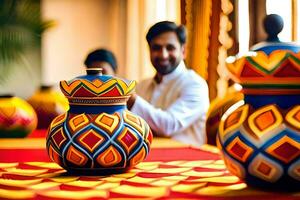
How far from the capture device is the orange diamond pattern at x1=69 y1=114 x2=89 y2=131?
0.85m

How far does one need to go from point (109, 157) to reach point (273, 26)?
1.02 feet

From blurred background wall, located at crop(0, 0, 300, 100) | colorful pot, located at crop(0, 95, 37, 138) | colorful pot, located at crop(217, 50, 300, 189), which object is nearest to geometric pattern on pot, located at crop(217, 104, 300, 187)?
colorful pot, located at crop(217, 50, 300, 189)

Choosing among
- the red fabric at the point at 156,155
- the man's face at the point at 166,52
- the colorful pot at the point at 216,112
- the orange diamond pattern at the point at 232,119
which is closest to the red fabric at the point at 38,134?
the red fabric at the point at 156,155

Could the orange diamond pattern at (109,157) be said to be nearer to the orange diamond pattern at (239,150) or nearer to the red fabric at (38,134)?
the orange diamond pattern at (239,150)

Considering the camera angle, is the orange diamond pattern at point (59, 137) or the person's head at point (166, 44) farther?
the person's head at point (166, 44)

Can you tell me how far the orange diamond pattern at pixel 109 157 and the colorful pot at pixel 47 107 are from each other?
3.99ft

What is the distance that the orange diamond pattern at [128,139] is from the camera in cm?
85

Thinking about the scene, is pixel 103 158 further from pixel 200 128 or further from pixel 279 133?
pixel 200 128

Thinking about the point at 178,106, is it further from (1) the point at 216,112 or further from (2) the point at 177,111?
(1) the point at 216,112

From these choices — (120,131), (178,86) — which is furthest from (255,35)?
(120,131)

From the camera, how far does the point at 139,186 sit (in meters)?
0.78

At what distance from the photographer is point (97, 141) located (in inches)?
33.0

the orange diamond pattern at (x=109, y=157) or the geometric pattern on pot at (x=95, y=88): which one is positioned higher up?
the geometric pattern on pot at (x=95, y=88)

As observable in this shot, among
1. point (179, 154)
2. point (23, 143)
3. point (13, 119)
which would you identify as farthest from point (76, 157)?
point (13, 119)
